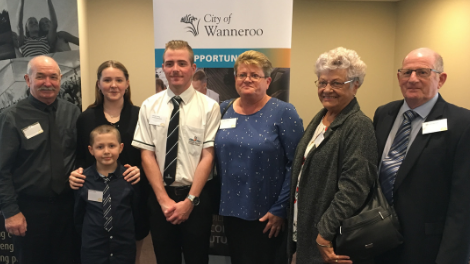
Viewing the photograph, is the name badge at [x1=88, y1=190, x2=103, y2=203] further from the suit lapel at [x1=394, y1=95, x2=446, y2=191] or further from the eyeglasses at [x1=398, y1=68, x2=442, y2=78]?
the eyeglasses at [x1=398, y1=68, x2=442, y2=78]

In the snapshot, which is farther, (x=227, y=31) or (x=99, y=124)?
(x=227, y=31)

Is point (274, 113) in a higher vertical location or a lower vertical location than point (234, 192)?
higher

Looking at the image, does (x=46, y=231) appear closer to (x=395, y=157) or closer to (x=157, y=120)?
(x=157, y=120)

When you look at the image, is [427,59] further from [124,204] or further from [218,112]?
[124,204]

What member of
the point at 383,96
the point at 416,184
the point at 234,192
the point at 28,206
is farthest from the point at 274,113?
the point at 383,96

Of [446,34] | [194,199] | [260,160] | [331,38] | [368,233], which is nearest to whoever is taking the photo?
[368,233]

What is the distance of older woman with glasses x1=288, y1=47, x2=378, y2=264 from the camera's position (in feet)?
5.10

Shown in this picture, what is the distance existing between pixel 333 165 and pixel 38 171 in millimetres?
2002

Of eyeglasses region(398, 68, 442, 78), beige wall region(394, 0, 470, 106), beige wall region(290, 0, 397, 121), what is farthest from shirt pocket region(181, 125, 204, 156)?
beige wall region(394, 0, 470, 106)

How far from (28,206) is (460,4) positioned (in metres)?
5.56

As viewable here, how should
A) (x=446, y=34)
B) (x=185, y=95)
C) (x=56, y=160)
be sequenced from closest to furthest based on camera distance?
1. (x=185, y=95)
2. (x=56, y=160)
3. (x=446, y=34)

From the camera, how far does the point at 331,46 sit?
215 inches

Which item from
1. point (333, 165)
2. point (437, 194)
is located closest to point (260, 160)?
point (333, 165)

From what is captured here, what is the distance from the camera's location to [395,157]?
5.49 ft
